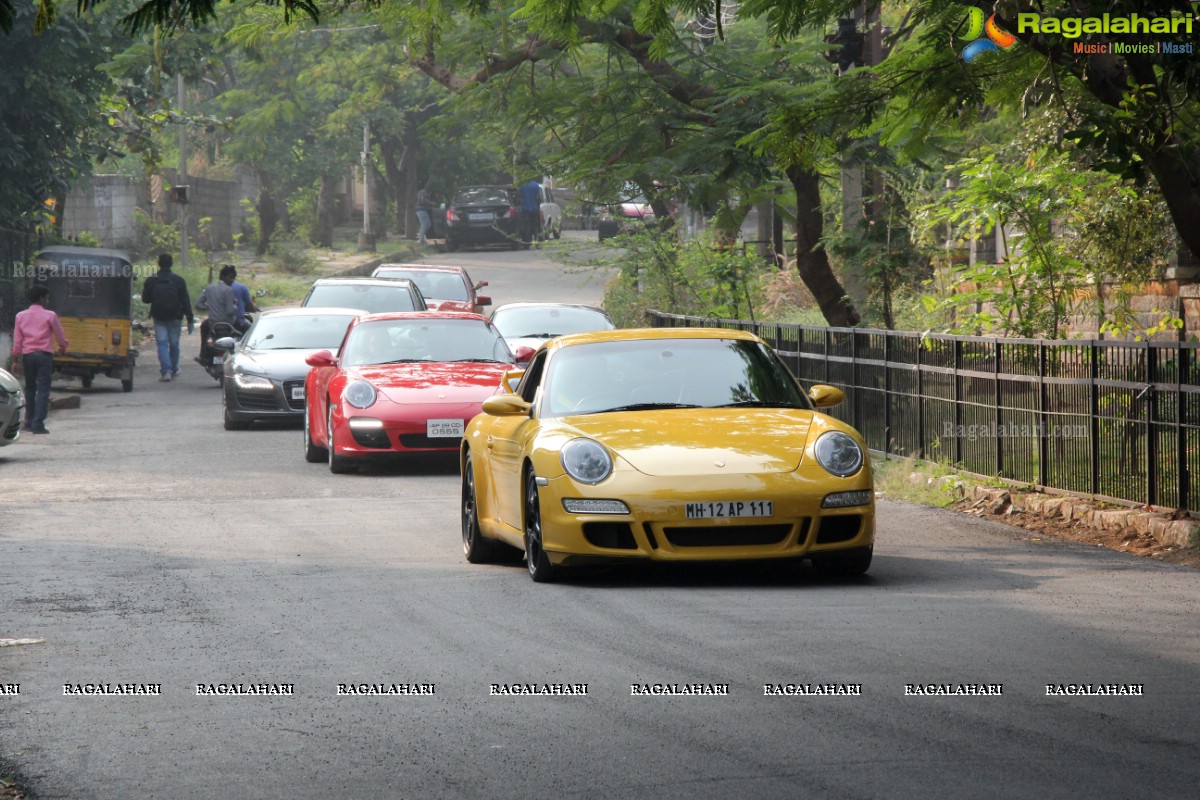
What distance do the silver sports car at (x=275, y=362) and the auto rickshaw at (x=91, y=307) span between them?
594 cm

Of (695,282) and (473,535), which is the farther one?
(695,282)

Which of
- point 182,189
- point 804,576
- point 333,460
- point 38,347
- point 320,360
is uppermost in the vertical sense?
point 182,189

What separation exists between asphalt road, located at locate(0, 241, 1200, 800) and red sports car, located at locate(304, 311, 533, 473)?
3.77 metres

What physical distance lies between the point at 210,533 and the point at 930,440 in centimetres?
640

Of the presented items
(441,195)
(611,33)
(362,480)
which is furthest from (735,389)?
(441,195)

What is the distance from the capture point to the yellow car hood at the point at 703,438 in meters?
9.48

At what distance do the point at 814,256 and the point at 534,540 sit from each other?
1221 centimetres

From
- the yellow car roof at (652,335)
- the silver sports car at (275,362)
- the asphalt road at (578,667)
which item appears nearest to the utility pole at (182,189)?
the silver sports car at (275,362)

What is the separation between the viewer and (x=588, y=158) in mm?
21391

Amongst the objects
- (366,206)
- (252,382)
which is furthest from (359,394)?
(366,206)

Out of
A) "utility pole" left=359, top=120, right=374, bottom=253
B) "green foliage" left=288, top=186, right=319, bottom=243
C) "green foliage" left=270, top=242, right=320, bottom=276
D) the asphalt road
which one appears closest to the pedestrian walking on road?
"utility pole" left=359, top=120, right=374, bottom=253

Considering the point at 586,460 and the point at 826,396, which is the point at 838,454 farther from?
the point at 586,460

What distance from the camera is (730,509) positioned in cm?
934

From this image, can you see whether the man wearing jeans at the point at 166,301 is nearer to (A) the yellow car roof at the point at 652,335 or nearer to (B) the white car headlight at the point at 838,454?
(A) the yellow car roof at the point at 652,335
